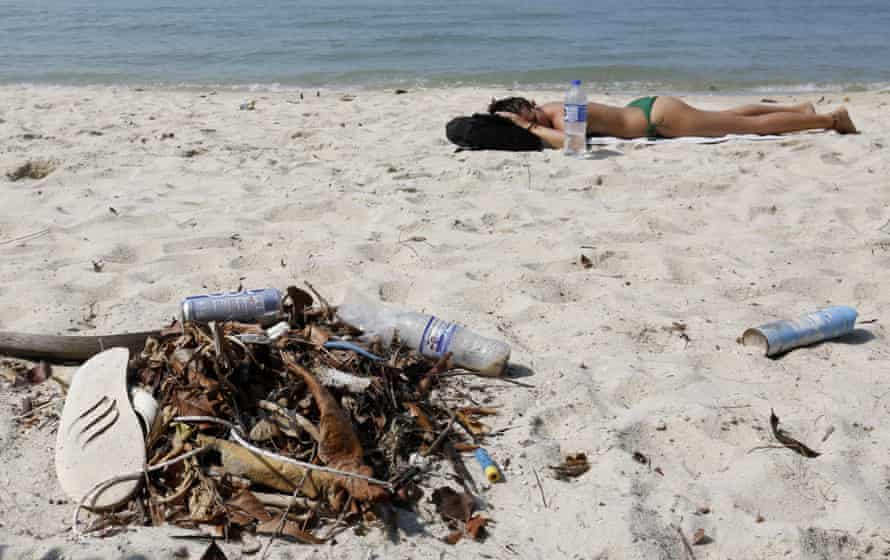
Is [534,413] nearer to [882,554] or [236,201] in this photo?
[882,554]

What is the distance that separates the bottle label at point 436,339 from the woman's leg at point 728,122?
3.91 meters

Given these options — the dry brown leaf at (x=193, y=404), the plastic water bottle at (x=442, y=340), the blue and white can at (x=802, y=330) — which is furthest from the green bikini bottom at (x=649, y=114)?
the dry brown leaf at (x=193, y=404)

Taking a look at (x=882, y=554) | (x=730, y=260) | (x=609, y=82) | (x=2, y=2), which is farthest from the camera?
(x=2, y=2)

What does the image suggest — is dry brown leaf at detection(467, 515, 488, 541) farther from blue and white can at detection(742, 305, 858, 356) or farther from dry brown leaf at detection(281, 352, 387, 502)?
blue and white can at detection(742, 305, 858, 356)

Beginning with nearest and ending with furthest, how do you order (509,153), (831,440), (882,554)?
1. (882,554)
2. (831,440)
3. (509,153)

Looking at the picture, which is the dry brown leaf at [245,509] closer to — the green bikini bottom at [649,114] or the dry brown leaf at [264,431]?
the dry brown leaf at [264,431]

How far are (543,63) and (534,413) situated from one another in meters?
9.61

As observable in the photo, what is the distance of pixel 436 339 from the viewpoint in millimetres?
2699

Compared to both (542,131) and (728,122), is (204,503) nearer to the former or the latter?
(542,131)

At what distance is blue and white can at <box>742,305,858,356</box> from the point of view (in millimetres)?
2826

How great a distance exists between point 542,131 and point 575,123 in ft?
1.19

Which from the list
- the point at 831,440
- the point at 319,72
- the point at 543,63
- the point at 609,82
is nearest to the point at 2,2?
the point at 319,72

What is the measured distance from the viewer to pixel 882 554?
6.23 ft

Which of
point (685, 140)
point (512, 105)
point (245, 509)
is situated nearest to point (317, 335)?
point (245, 509)
